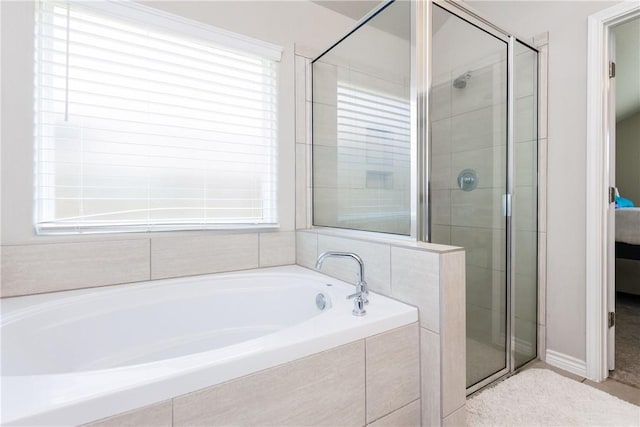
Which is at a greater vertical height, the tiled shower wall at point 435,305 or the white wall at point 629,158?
the white wall at point 629,158

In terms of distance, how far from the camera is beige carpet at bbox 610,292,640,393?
1.76m

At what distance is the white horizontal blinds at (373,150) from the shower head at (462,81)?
14.4 inches

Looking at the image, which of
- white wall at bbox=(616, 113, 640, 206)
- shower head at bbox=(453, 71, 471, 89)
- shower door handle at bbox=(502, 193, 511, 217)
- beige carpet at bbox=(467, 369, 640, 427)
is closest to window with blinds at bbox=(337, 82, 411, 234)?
shower head at bbox=(453, 71, 471, 89)

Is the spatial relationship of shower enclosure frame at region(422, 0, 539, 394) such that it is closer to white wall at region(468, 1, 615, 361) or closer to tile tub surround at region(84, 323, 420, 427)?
white wall at region(468, 1, 615, 361)

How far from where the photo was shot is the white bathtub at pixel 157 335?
28.8 inches

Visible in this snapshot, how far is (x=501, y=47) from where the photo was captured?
1840 mm

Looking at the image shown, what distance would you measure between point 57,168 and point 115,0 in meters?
0.91

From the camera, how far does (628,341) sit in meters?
2.19

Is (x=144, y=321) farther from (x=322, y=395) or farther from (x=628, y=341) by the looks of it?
(x=628, y=341)

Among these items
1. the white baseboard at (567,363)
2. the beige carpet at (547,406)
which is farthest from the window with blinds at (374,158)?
the white baseboard at (567,363)

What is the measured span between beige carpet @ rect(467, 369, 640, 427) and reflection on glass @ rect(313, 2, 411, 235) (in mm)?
938

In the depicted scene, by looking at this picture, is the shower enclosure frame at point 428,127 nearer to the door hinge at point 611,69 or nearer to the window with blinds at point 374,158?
the window with blinds at point 374,158

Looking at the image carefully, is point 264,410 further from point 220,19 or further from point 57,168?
point 220,19

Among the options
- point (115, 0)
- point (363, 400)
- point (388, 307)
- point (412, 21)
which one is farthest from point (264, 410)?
point (115, 0)
